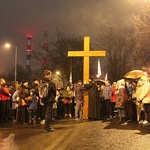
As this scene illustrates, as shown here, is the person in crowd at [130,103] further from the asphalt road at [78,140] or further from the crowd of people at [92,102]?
the asphalt road at [78,140]

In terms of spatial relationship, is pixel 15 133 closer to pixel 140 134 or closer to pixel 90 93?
pixel 140 134

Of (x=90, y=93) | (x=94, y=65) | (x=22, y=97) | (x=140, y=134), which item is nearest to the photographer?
(x=140, y=134)

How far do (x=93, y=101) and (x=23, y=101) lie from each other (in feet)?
11.9

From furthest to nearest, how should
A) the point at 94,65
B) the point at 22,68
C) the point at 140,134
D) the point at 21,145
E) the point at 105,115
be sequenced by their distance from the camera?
→ the point at 22,68
the point at 94,65
the point at 105,115
the point at 140,134
the point at 21,145

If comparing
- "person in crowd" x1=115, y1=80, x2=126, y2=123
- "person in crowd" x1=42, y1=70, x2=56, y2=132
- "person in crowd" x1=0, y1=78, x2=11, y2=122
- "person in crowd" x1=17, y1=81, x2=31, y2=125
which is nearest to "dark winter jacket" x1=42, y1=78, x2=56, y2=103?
"person in crowd" x1=42, y1=70, x2=56, y2=132

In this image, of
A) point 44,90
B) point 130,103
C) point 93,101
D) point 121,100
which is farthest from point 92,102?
point 44,90

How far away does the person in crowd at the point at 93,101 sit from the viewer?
16.2m

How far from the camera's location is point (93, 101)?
16438 mm

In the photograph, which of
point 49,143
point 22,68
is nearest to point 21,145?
point 49,143

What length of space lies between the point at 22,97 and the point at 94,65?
123ft

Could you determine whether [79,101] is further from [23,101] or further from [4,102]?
[4,102]

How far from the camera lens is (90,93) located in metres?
16.6

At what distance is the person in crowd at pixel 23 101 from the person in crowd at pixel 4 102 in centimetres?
119

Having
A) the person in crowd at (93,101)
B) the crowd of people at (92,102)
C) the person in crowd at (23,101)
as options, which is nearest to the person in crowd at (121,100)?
the crowd of people at (92,102)
